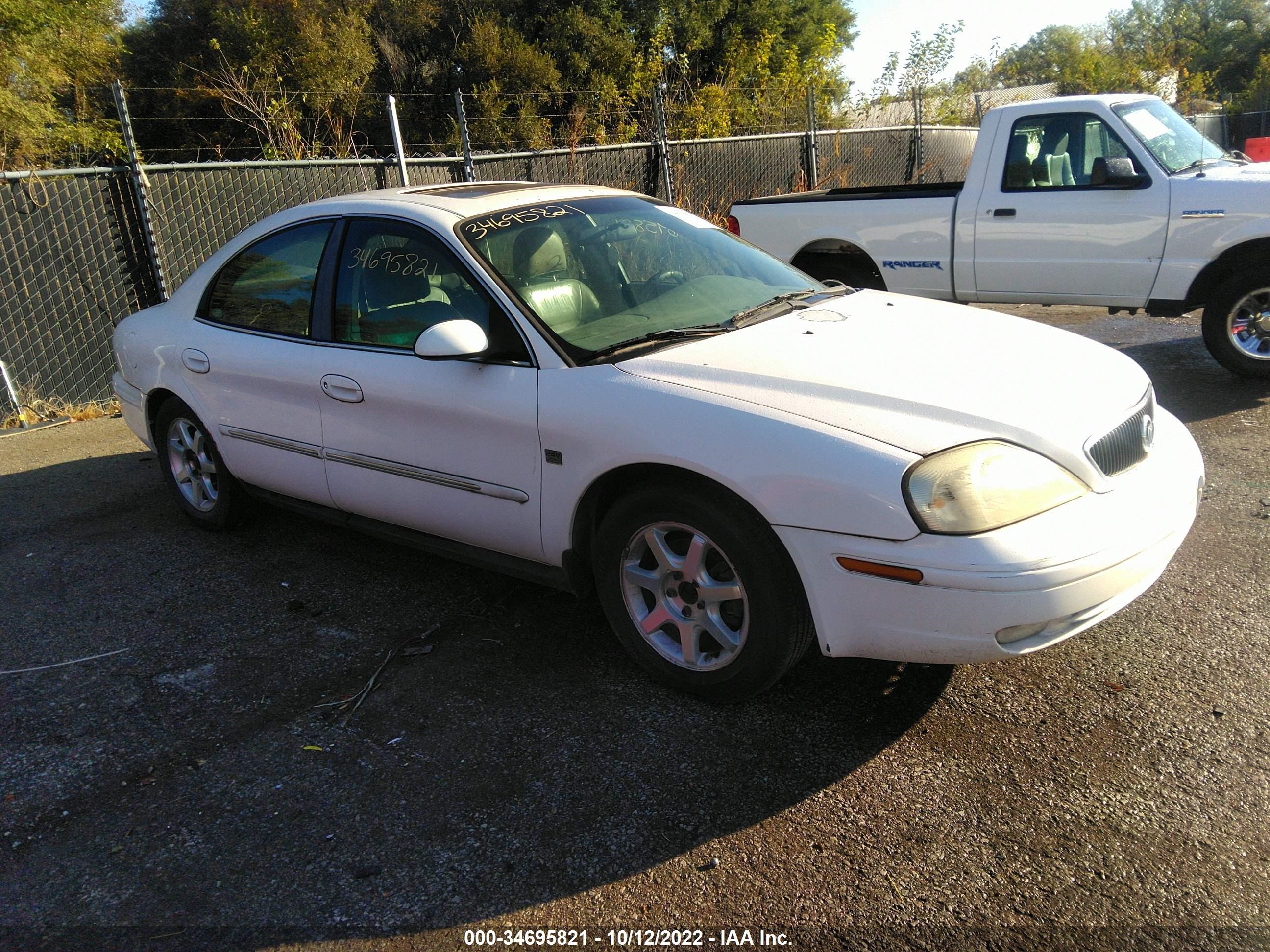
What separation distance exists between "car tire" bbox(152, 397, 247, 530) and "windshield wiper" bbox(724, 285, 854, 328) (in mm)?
2788

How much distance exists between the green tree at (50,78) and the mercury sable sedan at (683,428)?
6968 millimetres

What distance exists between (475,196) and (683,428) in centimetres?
184

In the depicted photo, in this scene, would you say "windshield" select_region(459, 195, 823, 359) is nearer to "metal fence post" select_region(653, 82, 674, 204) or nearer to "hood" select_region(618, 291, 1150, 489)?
"hood" select_region(618, 291, 1150, 489)

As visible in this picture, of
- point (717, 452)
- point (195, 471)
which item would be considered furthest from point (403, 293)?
point (195, 471)

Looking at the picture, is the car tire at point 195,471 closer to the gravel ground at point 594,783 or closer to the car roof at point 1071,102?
the gravel ground at point 594,783

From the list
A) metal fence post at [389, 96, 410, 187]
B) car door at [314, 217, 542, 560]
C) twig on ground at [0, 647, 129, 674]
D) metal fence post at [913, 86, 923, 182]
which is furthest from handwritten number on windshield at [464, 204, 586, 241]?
metal fence post at [913, 86, 923, 182]

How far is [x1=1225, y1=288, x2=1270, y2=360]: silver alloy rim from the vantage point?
630 centimetres

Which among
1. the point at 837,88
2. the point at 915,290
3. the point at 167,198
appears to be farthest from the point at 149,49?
the point at 915,290

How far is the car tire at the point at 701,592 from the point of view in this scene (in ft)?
9.62

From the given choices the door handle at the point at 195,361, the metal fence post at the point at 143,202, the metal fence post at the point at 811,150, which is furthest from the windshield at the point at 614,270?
the metal fence post at the point at 811,150

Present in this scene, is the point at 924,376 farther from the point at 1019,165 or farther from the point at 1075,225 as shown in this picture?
the point at 1019,165

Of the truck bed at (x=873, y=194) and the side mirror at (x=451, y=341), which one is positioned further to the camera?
the truck bed at (x=873, y=194)

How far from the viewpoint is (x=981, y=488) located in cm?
270

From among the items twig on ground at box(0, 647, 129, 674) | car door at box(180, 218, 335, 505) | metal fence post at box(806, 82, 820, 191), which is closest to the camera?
twig on ground at box(0, 647, 129, 674)
